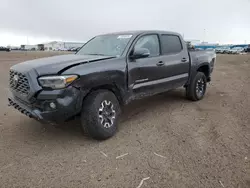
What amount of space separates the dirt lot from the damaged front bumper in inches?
22.3

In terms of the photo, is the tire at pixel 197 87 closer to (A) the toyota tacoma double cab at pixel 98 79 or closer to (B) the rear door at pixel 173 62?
(B) the rear door at pixel 173 62

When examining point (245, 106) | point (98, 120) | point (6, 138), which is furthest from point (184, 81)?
point (6, 138)

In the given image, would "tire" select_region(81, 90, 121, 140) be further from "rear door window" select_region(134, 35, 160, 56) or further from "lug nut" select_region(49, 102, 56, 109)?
"rear door window" select_region(134, 35, 160, 56)

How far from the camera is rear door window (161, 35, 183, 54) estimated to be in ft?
18.3

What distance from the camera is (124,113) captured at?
5695 millimetres

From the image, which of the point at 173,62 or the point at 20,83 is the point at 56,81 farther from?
the point at 173,62

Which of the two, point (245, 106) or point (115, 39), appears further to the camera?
point (245, 106)

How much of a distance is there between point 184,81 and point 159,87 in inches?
46.5

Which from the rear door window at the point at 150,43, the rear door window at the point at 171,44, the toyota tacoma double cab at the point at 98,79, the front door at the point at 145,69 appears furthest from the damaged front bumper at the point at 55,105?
the rear door window at the point at 171,44

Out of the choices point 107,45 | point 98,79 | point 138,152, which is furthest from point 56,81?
point 107,45

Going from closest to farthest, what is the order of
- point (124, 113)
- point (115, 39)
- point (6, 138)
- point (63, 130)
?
point (6, 138), point (63, 130), point (115, 39), point (124, 113)

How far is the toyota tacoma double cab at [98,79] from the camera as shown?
361cm

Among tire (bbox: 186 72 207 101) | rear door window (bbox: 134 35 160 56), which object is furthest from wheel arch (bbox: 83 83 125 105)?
tire (bbox: 186 72 207 101)

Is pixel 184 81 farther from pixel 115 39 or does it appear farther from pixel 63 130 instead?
pixel 63 130
